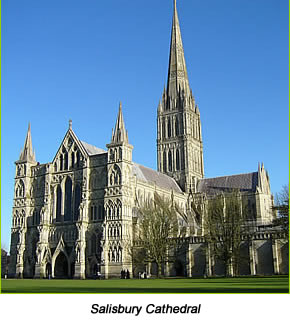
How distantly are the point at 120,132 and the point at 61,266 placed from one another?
21.8m

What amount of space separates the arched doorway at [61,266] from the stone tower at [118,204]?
8.49 metres

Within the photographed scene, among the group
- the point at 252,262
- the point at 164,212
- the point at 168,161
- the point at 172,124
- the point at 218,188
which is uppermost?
the point at 172,124

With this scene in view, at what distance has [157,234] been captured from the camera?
56562 mm

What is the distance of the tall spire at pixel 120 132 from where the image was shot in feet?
210

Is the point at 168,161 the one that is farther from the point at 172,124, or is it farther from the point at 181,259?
the point at 181,259

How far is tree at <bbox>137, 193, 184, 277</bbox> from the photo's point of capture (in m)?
55.4

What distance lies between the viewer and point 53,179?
70.1 m

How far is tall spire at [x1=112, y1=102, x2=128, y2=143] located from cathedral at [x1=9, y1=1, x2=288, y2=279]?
15cm

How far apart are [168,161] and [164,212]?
37097 mm

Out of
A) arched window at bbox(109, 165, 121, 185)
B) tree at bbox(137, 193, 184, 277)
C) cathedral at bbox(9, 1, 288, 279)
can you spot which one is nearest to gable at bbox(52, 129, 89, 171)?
cathedral at bbox(9, 1, 288, 279)

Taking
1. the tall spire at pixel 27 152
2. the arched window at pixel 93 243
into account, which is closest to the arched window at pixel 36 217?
the tall spire at pixel 27 152

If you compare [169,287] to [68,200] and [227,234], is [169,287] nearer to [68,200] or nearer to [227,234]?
[227,234]
